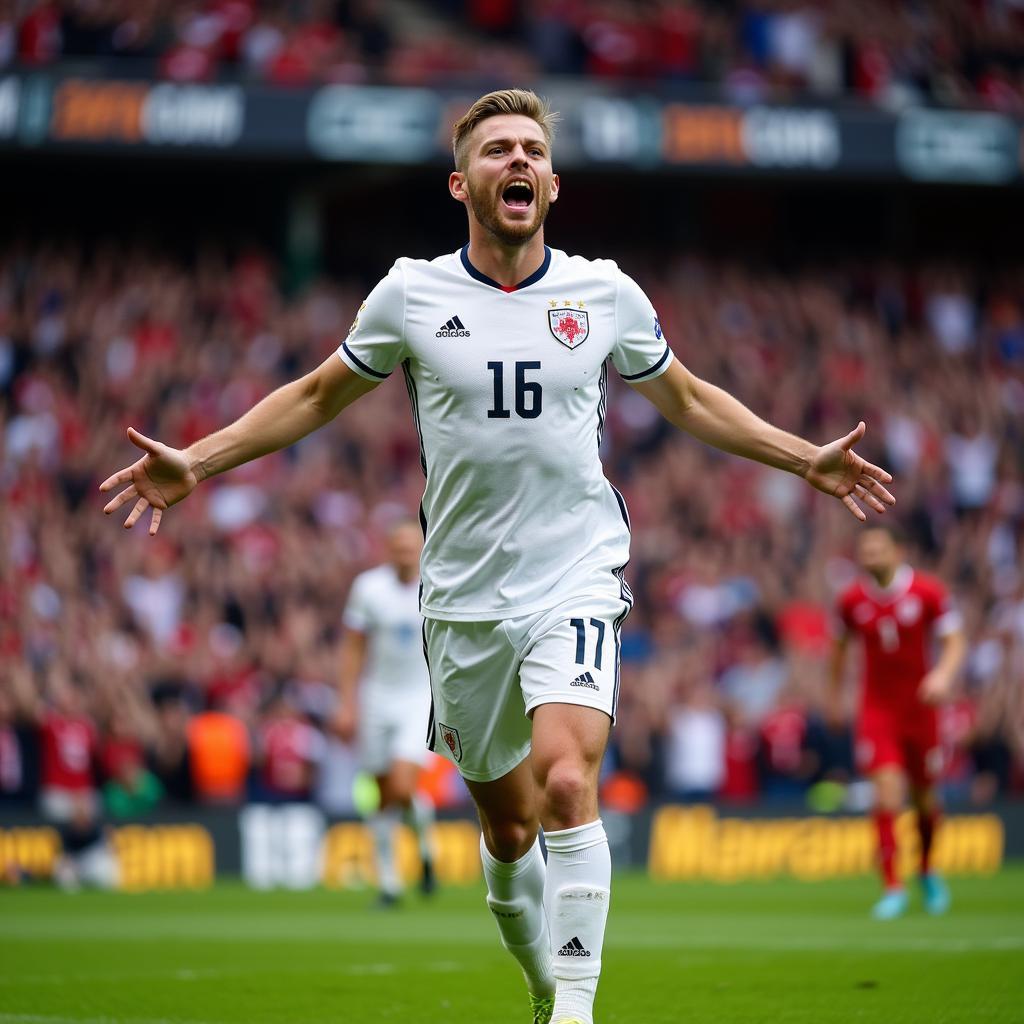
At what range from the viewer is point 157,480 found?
627 cm

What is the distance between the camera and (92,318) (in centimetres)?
2281

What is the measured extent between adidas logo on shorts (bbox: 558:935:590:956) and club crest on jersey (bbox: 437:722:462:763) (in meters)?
0.85

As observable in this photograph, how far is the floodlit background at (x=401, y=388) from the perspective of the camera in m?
18.3

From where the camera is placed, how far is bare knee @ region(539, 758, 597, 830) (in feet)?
18.7

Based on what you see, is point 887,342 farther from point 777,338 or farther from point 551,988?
point 551,988

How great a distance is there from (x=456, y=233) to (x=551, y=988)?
74.3 ft

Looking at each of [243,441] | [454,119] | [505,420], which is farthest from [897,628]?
[454,119]

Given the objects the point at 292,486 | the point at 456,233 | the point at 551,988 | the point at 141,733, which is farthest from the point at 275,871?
the point at 456,233

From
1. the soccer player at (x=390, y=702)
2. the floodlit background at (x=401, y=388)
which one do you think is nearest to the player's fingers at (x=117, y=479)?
the soccer player at (x=390, y=702)

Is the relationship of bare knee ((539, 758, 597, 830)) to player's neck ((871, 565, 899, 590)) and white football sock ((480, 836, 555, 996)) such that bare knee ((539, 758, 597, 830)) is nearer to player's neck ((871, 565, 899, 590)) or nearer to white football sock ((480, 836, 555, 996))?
white football sock ((480, 836, 555, 996))

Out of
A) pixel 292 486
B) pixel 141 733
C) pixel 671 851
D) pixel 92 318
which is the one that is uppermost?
pixel 92 318

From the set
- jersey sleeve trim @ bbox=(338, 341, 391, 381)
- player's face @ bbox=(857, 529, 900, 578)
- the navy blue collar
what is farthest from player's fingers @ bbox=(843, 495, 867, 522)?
player's face @ bbox=(857, 529, 900, 578)

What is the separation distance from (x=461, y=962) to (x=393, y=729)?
14.5 ft

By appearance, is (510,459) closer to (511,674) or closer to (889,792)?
(511,674)
